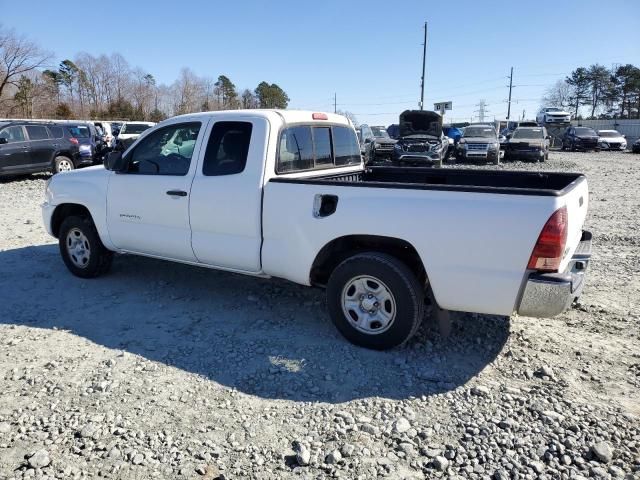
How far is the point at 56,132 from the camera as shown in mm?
16234

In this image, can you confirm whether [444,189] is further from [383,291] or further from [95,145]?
[95,145]

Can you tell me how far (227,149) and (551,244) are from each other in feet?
9.52

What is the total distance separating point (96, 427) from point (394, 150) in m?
18.1

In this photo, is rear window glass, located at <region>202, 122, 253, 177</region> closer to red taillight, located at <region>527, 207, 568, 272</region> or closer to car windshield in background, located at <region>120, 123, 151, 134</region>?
red taillight, located at <region>527, 207, 568, 272</region>

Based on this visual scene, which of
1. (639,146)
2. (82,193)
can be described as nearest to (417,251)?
(82,193)

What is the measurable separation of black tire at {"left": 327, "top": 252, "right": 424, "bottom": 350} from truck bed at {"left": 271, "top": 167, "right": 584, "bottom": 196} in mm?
612

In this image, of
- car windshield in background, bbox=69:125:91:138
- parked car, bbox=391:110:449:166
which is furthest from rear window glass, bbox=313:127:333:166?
car windshield in background, bbox=69:125:91:138

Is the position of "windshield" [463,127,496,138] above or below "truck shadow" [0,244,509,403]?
above

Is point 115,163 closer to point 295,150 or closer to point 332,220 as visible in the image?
point 295,150

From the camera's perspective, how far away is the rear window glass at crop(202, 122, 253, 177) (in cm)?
451

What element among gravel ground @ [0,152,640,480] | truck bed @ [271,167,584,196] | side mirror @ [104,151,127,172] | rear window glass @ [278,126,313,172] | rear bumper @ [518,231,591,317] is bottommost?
gravel ground @ [0,152,640,480]

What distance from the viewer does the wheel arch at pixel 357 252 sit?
392 cm

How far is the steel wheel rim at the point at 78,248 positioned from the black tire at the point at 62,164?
37.6ft

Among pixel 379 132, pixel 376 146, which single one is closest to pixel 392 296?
pixel 376 146
